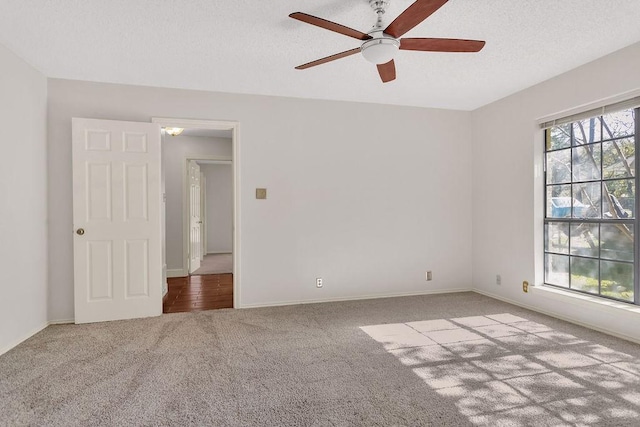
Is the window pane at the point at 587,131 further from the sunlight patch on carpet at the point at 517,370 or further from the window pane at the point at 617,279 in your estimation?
the sunlight patch on carpet at the point at 517,370

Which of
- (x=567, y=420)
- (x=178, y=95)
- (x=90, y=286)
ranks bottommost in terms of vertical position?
(x=567, y=420)

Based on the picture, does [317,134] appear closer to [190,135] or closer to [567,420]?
[190,135]

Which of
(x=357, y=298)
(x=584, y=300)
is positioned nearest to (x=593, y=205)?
(x=584, y=300)

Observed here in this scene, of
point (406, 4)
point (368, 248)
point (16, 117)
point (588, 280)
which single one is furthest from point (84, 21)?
point (588, 280)

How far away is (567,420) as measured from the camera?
1930 mm

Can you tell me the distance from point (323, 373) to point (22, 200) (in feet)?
9.68

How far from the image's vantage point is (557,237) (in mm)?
3920

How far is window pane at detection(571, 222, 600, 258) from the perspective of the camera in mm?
3480

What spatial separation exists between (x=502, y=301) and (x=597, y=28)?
2.96 metres

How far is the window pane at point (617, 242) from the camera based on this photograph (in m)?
3.20

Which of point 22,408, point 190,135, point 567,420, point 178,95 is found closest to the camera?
point 567,420

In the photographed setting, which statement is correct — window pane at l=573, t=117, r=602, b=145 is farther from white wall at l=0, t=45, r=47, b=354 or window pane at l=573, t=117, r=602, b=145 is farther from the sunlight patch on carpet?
white wall at l=0, t=45, r=47, b=354

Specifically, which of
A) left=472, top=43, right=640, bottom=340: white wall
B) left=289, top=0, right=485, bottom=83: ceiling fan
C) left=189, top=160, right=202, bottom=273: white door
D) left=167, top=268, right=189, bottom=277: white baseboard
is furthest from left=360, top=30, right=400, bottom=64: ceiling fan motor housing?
left=167, top=268, right=189, bottom=277: white baseboard

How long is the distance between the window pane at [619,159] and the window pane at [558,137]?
40 cm
